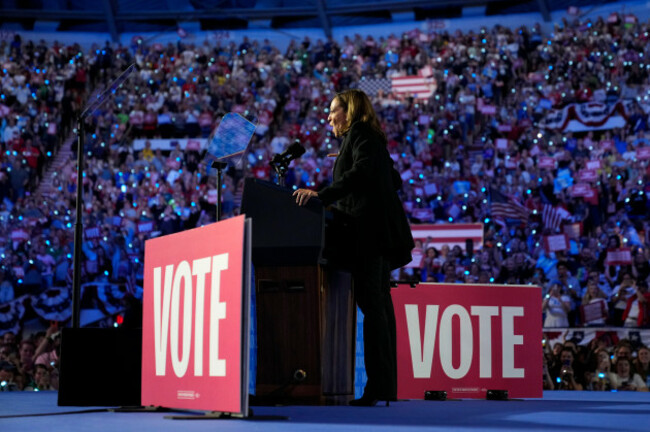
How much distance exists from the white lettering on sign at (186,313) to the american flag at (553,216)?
8.28m

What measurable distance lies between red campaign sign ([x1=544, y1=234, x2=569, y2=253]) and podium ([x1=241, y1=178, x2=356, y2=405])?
7251 mm

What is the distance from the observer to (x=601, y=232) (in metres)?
10.2

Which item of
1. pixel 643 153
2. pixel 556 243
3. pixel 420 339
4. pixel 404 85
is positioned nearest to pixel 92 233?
pixel 556 243

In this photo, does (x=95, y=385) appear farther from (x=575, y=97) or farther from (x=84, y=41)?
(x=84, y=41)

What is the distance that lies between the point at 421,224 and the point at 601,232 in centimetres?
224

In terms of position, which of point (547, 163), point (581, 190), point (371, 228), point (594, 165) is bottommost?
point (371, 228)

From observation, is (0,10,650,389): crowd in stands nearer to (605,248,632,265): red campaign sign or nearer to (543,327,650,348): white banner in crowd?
(605,248,632,265): red campaign sign

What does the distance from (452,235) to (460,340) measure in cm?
660

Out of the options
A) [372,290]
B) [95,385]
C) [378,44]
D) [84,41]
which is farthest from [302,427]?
[84,41]

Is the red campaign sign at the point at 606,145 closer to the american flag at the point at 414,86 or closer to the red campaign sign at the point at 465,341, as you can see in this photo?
the american flag at the point at 414,86

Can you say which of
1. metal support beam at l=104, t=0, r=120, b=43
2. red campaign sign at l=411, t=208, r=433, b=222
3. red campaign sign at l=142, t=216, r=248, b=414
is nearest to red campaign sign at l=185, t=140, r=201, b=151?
red campaign sign at l=411, t=208, r=433, b=222

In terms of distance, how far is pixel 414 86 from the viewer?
52.5ft

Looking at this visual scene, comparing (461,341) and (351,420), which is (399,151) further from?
(351,420)

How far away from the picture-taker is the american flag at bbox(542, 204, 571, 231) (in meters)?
10.7
